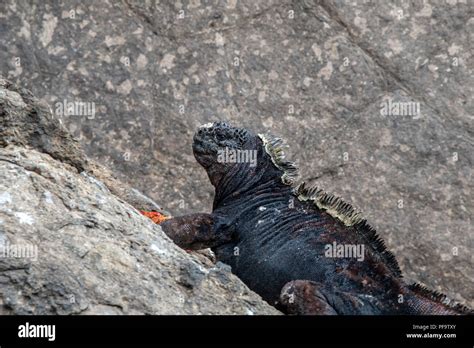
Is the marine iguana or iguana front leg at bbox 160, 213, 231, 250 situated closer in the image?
the marine iguana

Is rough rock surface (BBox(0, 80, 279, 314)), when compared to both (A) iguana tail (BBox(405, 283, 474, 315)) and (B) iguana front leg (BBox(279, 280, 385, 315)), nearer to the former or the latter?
(B) iguana front leg (BBox(279, 280, 385, 315))

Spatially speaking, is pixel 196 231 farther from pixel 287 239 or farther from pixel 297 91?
pixel 297 91

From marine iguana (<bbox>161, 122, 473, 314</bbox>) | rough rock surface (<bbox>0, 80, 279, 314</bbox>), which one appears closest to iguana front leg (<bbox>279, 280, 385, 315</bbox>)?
marine iguana (<bbox>161, 122, 473, 314</bbox>)

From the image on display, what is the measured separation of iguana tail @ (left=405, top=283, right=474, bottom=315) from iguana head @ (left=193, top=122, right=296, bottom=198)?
1254 mm

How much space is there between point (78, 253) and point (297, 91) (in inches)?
138

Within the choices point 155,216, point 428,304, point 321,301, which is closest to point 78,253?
point 321,301

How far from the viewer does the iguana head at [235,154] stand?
7.27m

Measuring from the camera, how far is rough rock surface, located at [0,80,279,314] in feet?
17.9

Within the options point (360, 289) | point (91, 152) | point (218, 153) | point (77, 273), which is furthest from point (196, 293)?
point (91, 152)

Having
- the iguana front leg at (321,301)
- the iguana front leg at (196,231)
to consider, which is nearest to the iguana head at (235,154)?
the iguana front leg at (196,231)

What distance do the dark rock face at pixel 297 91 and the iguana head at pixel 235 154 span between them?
1454 millimetres
